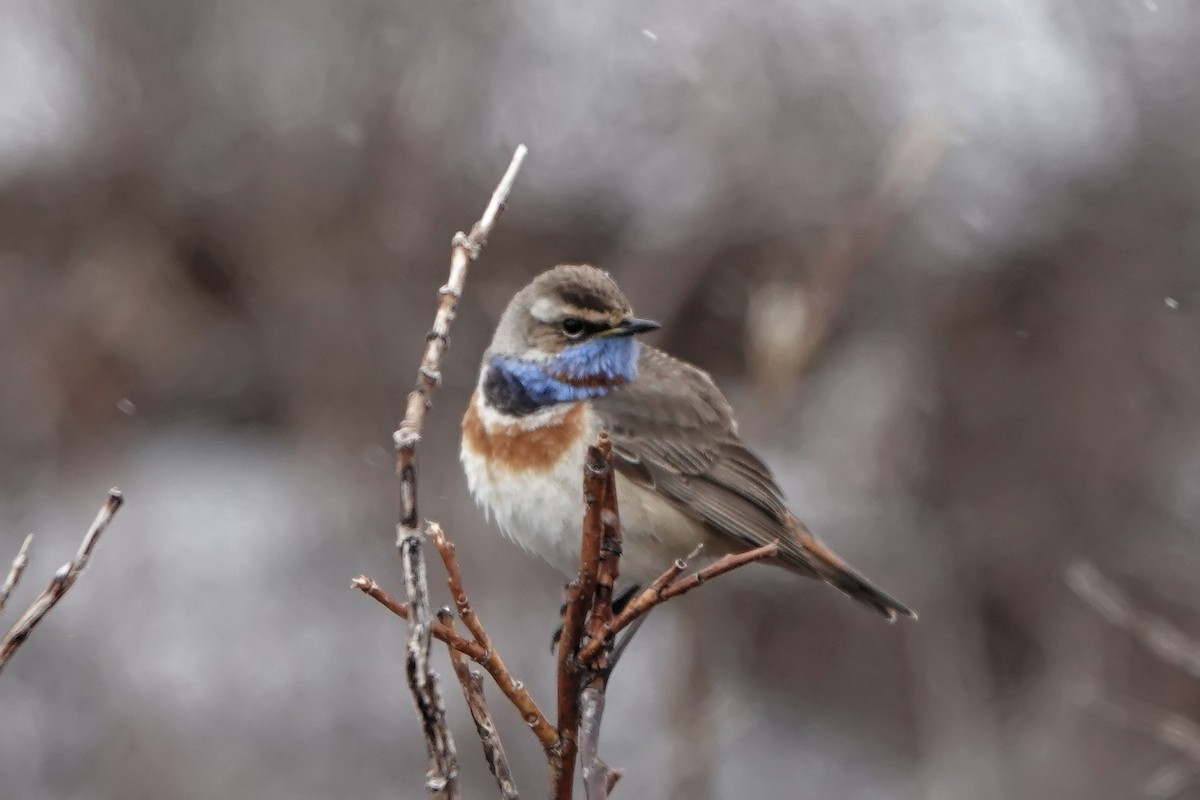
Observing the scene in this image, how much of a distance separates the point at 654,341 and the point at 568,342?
6.01 m

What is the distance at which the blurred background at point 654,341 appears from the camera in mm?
9016

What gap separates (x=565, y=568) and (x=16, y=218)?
380 inches

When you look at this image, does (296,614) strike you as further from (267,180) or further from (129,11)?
(129,11)

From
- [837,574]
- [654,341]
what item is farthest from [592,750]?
[654,341]

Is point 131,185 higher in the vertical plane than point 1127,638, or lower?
higher

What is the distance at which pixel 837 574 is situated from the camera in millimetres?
4699

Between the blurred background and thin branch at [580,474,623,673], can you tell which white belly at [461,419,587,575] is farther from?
the blurred background

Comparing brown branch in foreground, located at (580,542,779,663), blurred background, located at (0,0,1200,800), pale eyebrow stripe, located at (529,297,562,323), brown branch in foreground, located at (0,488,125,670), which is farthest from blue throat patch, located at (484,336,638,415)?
blurred background, located at (0,0,1200,800)

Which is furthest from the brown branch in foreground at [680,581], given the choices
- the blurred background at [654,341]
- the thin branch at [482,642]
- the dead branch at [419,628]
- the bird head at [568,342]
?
the blurred background at [654,341]

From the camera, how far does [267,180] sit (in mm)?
12344

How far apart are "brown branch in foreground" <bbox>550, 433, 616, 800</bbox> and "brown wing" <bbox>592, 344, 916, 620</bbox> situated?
201 cm

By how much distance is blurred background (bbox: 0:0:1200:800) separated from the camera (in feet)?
29.6

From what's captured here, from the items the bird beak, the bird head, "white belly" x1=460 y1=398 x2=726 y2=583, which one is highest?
the bird head

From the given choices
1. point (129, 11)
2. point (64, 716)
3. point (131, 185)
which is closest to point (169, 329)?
point (131, 185)
